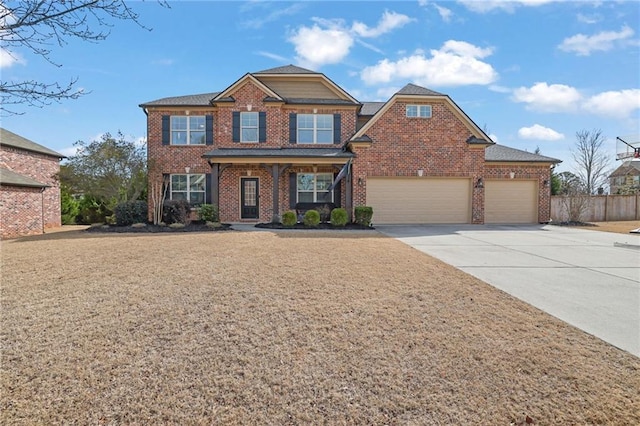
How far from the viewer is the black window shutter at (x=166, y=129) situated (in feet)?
54.5

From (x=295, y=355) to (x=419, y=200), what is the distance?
1395cm

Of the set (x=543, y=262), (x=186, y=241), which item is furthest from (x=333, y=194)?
(x=543, y=262)

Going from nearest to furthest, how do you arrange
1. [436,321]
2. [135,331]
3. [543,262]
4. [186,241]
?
[135,331] < [436,321] < [543,262] < [186,241]

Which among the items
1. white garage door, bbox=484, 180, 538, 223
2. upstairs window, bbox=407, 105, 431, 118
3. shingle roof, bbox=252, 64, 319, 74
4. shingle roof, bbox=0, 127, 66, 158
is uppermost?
shingle roof, bbox=252, 64, 319, 74

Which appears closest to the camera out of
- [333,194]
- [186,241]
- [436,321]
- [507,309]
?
[436,321]

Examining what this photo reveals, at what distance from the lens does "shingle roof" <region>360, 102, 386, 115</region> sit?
19.1 m

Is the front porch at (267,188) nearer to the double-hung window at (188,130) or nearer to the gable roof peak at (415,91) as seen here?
the double-hung window at (188,130)

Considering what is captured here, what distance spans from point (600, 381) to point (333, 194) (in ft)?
46.9

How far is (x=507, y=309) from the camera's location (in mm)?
4176

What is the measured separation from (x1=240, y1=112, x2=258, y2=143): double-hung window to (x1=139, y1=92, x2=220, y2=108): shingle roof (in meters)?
2.08

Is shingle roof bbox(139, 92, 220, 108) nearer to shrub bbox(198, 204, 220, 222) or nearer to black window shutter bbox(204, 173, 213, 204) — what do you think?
black window shutter bbox(204, 173, 213, 204)

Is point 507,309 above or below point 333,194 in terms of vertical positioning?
below

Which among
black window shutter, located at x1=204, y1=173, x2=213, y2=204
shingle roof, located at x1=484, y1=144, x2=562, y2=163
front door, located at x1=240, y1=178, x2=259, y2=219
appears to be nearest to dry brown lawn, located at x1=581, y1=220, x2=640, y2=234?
shingle roof, located at x1=484, y1=144, x2=562, y2=163

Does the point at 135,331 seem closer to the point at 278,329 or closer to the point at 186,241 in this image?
the point at 278,329
